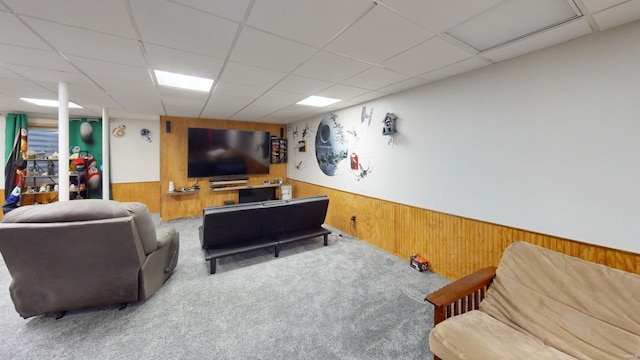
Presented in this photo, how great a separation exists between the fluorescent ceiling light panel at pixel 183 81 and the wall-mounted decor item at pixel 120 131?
3706mm

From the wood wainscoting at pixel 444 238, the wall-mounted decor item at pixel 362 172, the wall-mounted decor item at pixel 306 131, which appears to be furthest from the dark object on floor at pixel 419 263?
the wall-mounted decor item at pixel 306 131

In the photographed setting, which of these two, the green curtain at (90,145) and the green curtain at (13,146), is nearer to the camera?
the green curtain at (13,146)

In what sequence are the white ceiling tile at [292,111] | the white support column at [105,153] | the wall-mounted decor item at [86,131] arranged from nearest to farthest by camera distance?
the white ceiling tile at [292,111]
the white support column at [105,153]
the wall-mounted decor item at [86,131]

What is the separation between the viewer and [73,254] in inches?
72.6

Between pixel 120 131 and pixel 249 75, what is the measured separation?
4.82 meters

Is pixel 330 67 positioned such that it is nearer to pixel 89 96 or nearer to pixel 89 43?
pixel 89 43

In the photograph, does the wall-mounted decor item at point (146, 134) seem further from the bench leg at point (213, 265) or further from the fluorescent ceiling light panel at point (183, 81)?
the bench leg at point (213, 265)

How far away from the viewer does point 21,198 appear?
463cm

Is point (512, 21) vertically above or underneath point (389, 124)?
above

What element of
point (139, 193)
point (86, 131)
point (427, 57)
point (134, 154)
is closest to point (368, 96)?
point (427, 57)

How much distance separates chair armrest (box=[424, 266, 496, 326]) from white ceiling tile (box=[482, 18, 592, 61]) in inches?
72.2

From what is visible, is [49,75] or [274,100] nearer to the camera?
[49,75]

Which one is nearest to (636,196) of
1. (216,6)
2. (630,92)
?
→ (630,92)

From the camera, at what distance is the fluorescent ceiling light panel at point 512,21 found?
1.41m
